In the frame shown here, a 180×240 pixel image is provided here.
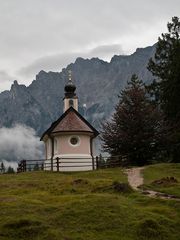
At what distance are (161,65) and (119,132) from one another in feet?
68.3

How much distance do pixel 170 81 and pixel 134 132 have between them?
9244 millimetres

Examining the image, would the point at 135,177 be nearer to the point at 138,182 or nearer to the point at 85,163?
the point at 138,182

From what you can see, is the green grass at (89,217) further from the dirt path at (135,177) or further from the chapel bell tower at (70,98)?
the chapel bell tower at (70,98)

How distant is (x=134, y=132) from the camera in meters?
47.6

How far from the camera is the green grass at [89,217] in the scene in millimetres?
18656

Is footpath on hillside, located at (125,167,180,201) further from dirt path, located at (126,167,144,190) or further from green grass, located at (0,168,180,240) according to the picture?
green grass, located at (0,168,180,240)

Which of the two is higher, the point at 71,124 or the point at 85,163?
the point at 71,124

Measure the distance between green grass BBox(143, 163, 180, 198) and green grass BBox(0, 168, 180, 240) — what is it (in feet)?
7.34

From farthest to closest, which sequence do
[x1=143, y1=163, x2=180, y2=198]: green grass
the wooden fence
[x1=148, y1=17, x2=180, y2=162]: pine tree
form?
[x1=148, y1=17, x2=180, y2=162]: pine tree → the wooden fence → [x1=143, y1=163, x2=180, y2=198]: green grass

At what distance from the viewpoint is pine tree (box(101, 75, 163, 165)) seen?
4734 centimetres

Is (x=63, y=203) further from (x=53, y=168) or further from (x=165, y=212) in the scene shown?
(x=53, y=168)

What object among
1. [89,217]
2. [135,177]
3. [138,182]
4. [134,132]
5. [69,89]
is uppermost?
[69,89]

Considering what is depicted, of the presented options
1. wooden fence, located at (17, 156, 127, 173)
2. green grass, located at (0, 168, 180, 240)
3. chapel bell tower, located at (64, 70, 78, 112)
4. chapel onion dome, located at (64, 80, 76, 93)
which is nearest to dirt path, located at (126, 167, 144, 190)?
green grass, located at (0, 168, 180, 240)

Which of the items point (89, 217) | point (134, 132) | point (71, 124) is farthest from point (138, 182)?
point (134, 132)
